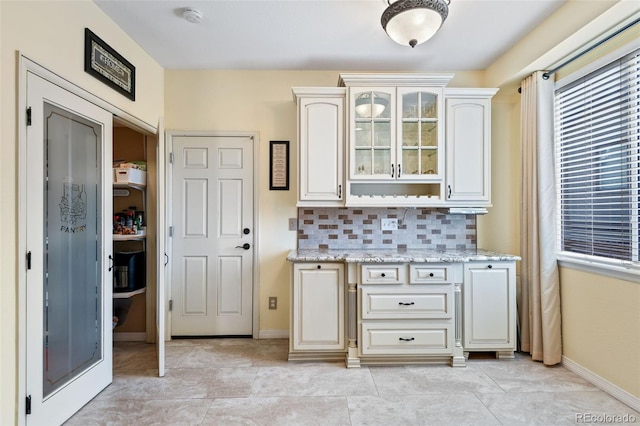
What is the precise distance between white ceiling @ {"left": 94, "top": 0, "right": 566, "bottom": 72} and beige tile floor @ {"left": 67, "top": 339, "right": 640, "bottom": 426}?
2665 millimetres

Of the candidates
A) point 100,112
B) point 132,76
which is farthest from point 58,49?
point 132,76

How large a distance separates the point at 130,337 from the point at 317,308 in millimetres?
1980

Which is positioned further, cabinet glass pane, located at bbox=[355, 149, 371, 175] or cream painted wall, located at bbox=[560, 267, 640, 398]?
cabinet glass pane, located at bbox=[355, 149, 371, 175]

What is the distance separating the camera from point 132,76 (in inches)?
103

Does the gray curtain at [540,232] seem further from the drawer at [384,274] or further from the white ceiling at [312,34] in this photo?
the drawer at [384,274]

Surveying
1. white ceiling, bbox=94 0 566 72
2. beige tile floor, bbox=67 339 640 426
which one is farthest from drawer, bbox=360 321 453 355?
white ceiling, bbox=94 0 566 72

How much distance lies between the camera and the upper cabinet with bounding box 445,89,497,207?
2.83m

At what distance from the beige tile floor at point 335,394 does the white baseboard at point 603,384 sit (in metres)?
0.04

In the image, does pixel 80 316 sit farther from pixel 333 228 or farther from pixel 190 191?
pixel 333 228

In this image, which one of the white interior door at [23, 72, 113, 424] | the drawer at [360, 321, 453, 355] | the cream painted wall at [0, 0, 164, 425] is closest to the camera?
the cream painted wall at [0, 0, 164, 425]

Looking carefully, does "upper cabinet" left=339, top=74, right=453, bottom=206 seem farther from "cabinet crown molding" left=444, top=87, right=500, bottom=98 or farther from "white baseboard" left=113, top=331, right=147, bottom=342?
"white baseboard" left=113, top=331, right=147, bottom=342

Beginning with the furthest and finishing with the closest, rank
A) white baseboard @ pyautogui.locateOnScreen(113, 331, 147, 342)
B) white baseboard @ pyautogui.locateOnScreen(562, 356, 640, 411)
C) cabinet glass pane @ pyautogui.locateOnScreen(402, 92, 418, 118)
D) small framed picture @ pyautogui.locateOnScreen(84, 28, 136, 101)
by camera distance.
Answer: white baseboard @ pyautogui.locateOnScreen(113, 331, 147, 342) < cabinet glass pane @ pyautogui.locateOnScreen(402, 92, 418, 118) < small framed picture @ pyautogui.locateOnScreen(84, 28, 136, 101) < white baseboard @ pyautogui.locateOnScreen(562, 356, 640, 411)

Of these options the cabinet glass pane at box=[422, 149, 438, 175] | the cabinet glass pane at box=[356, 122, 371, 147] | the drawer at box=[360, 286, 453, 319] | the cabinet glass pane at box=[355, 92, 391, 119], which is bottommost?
the drawer at box=[360, 286, 453, 319]

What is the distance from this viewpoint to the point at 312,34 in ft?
8.29
